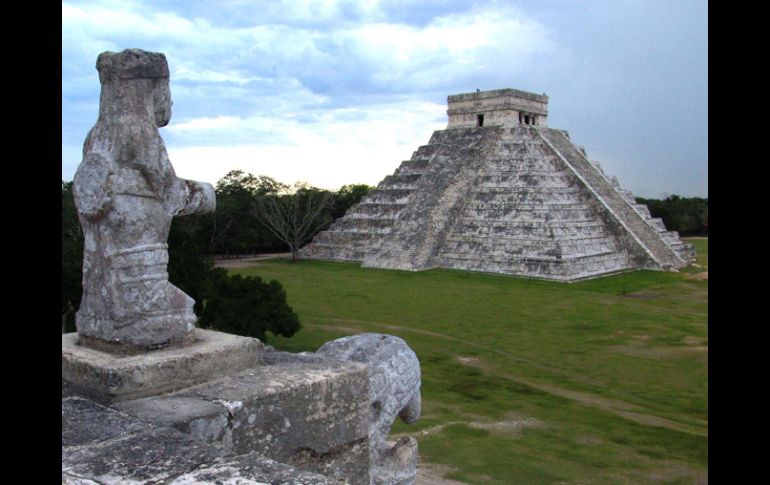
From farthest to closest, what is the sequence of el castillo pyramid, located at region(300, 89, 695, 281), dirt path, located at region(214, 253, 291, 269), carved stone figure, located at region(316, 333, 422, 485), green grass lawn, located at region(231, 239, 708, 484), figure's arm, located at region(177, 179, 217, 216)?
dirt path, located at region(214, 253, 291, 269)
el castillo pyramid, located at region(300, 89, 695, 281)
green grass lawn, located at region(231, 239, 708, 484)
carved stone figure, located at region(316, 333, 422, 485)
figure's arm, located at region(177, 179, 217, 216)

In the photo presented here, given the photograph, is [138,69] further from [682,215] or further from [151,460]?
[682,215]

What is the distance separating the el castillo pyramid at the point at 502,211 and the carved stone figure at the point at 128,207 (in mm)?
23064

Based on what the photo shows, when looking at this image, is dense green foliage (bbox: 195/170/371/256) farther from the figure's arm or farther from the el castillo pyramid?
the figure's arm

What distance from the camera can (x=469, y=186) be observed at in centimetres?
3225

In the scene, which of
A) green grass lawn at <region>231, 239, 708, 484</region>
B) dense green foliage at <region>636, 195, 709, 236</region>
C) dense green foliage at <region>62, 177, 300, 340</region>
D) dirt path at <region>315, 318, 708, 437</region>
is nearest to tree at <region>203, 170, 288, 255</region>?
green grass lawn at <region>231, 239, 708, 484</region>

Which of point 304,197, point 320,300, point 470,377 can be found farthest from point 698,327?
point 304,197

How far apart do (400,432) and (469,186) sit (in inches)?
932

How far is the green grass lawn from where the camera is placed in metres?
8.64


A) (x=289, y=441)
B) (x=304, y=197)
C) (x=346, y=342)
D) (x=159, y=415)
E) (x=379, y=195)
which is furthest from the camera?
(x=304, y=197)

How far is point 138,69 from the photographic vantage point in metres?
3.72

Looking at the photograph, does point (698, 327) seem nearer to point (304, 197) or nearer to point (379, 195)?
point (379, 195)

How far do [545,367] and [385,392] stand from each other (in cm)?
875

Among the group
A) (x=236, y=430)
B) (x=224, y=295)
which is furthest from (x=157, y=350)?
(x=224, y=295)

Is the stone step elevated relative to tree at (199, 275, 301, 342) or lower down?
elevated
